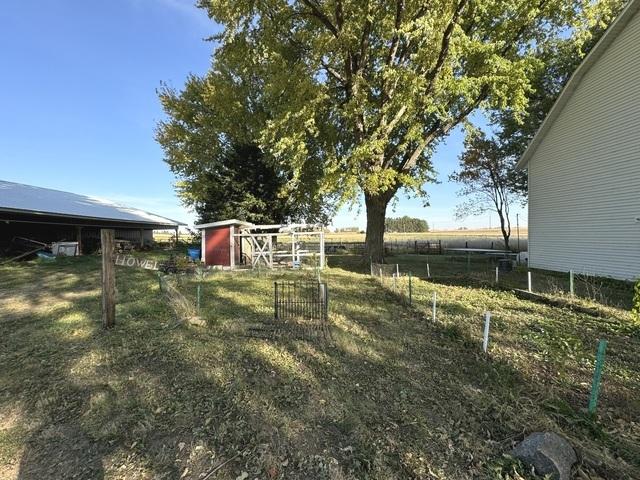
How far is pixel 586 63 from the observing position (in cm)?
1370

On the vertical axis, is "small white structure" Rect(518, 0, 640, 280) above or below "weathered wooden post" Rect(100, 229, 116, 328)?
above

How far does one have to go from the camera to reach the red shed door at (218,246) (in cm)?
1991

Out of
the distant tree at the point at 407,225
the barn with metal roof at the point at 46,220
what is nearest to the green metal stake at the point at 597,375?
the barn with metal roof at the point at 46,220

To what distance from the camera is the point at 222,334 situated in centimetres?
688

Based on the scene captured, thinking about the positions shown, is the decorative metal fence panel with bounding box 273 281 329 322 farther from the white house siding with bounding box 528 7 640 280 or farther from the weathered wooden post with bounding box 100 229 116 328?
the white house siding with bounding box 528 7 640 280

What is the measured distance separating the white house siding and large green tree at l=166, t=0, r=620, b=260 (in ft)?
7.96

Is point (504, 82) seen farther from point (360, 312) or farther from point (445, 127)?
point (360, 312)

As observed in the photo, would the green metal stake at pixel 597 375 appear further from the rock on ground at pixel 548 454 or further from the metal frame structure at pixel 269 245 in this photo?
the metal frame structure at pixel 269 245

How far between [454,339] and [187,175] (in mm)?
26689

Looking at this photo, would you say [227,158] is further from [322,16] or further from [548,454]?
[548,454]

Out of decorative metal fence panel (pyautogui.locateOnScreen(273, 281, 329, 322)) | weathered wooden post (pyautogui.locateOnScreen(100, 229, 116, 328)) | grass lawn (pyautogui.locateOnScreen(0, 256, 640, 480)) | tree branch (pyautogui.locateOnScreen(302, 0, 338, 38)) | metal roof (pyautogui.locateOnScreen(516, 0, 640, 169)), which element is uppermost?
tree branch (pyautogui.locateOnScreen(302, 0, 338, 38))

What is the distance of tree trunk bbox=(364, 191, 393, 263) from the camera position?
17.8 metres

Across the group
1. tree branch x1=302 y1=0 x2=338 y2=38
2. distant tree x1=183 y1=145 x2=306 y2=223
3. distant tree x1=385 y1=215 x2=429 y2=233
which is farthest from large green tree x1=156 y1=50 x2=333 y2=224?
distant tree x1=385 y1=215 x2=429 y2=233

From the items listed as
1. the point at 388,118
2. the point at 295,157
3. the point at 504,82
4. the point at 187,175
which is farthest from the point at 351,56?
the point at 187,175
